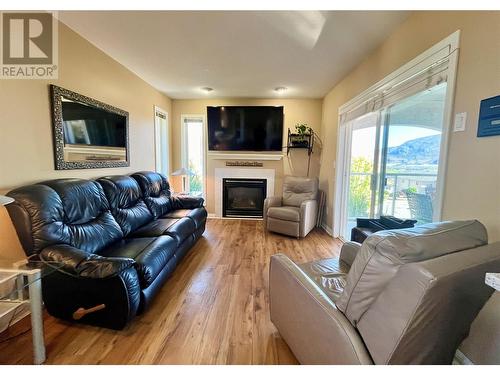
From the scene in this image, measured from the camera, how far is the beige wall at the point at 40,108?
167 cm

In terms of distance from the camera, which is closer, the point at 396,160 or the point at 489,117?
the point at 489,117

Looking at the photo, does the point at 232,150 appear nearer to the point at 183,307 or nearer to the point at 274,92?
the point at 274,92

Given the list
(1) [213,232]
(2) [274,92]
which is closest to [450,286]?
(1) [213,232]

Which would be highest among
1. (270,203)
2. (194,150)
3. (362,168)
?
(194,150)

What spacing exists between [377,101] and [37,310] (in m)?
3.31

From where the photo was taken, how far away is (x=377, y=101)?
8.16ft

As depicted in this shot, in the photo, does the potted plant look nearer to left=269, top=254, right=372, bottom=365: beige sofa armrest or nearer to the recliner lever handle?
left=269, top=254, right=372, bottom=365: beige sofa armrest

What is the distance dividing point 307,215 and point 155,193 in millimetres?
2345

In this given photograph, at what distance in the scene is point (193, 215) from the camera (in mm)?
3080

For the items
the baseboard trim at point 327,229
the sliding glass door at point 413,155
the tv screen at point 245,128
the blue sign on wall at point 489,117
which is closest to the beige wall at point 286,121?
the tv screen at point 245,128

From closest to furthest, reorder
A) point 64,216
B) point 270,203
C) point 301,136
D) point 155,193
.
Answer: point 64,216 < point 155,193 < point 270,203 < point 301,136

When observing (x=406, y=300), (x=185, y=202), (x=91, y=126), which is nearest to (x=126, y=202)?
(x=91, y=126)

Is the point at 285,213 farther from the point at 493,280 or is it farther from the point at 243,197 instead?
the point at 493,280

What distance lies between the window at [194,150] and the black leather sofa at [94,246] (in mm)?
2372
